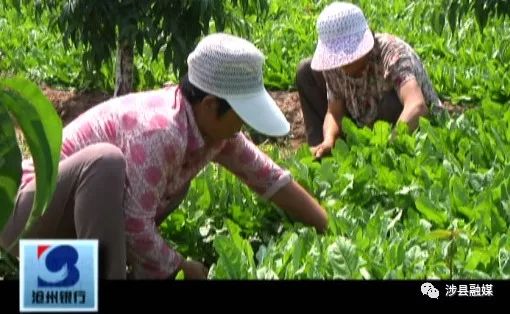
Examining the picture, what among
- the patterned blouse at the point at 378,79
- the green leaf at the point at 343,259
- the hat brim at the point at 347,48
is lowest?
the patterned blouse at the point at 378,79

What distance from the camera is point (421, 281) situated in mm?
2406

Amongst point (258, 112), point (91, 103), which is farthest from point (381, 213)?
point (91, 103)

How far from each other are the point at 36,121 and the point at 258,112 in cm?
192

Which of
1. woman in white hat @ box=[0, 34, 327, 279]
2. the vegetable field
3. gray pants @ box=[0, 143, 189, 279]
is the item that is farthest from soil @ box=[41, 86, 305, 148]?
gray pants @ box=[0, 143, 189, 279]

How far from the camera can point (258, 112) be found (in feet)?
10.1

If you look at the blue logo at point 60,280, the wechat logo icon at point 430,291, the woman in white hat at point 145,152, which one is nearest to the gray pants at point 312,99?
the woman in white hat at point 145,152

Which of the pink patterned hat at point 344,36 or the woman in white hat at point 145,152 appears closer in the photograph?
the woman in white hat at point 145,152

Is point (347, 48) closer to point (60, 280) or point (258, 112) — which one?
point (258, 112)

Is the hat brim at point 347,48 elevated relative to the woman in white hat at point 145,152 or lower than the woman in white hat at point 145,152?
lower

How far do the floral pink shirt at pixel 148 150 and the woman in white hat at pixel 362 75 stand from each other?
4.62 ft

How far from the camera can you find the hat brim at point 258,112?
3.07 m

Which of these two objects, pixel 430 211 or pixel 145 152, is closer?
pixel 145 152

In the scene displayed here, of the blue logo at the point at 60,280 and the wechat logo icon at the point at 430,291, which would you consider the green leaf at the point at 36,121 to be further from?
the wechat logo icon at the point at 430,291

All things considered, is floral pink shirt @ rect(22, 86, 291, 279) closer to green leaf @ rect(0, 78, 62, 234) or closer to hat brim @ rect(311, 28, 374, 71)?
hat brim @ rect(311, 28, 374, 71)
